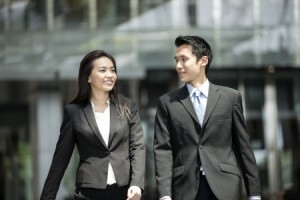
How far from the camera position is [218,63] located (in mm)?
17438

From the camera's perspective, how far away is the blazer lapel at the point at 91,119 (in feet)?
22.7

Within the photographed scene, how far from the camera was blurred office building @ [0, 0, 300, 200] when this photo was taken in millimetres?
17484

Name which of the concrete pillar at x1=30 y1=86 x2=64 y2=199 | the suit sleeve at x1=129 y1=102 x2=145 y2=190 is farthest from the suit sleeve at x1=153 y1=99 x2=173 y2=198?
the concrete pillar at x1=30 y1=86 x2=64 y2=199

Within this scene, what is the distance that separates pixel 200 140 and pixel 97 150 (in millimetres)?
857

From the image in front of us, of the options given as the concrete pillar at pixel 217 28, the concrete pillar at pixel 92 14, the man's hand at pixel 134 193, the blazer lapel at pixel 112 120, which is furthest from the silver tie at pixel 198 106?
the concrete pillar at pixel 92 14

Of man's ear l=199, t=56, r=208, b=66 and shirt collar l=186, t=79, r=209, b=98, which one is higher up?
man's ear l=199, t=56, r=208, b=66

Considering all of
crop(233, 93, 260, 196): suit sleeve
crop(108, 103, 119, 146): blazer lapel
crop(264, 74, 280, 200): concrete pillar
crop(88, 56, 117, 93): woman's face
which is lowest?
crop(264, 74, 280, 200): concrete pillar

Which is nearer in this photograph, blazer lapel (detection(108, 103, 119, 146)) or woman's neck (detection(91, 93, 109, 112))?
blazer lapel (detection(108, 103, 119, 146))

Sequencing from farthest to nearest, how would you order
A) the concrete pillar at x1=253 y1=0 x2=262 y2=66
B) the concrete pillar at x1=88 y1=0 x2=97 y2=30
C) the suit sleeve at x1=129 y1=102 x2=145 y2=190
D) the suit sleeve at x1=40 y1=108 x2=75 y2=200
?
the concrete pillar at x1=88 y1=0 x2=97 y2=30
the concrete pillar at x1=253 y1=0 x2=262 y2=66
the suit sleeve at x1=40 y1=108 x2=75 y2=200
the suit sleeve at x1=129 y1=102 x2=145 y2=190

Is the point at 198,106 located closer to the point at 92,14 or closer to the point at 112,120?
the point at 112,120

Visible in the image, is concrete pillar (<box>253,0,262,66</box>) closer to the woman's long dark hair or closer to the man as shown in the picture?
the man

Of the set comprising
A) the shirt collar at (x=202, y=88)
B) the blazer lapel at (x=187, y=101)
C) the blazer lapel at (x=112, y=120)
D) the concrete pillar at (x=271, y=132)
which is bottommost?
the concrete pillar at (x=271, y=132)

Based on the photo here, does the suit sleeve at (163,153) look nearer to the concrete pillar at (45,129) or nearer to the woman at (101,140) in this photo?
the woman at (101,140)

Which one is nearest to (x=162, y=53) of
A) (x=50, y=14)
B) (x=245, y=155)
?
(x=50, y=14)
